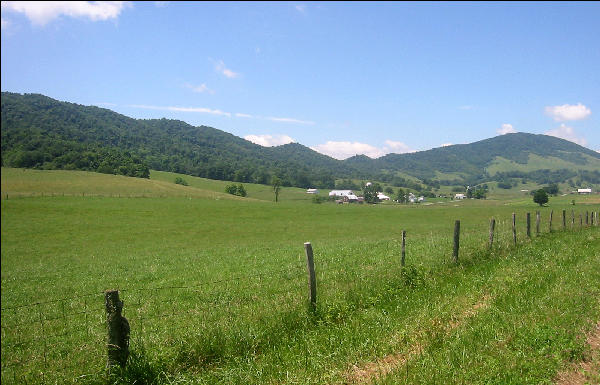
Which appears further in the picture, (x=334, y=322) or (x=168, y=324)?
(x=168, y=324)

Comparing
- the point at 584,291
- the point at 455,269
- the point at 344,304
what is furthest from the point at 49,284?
the point at 584,291

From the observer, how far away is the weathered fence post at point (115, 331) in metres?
5.45

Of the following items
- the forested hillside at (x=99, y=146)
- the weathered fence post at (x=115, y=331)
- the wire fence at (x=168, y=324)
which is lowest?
the wire fence at (x=168, y=324)

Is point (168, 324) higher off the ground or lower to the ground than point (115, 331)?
lower

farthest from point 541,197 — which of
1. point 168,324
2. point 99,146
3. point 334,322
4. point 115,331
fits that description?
point 115,331

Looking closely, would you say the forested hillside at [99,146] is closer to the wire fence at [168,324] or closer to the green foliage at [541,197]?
the wire fence at [168,324]

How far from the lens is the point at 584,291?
7.79 meters

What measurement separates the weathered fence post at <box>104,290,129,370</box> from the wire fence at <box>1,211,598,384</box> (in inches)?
10.4

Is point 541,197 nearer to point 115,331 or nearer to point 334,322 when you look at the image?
point 334,322

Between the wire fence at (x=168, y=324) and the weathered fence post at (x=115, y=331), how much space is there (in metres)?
Answer: 0.26

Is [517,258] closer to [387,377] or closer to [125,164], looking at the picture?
[387,377]

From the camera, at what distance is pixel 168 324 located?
862cm

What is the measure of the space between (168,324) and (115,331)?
3.33m

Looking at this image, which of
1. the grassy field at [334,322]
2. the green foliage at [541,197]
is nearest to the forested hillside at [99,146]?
the grassy field at [334,322]
